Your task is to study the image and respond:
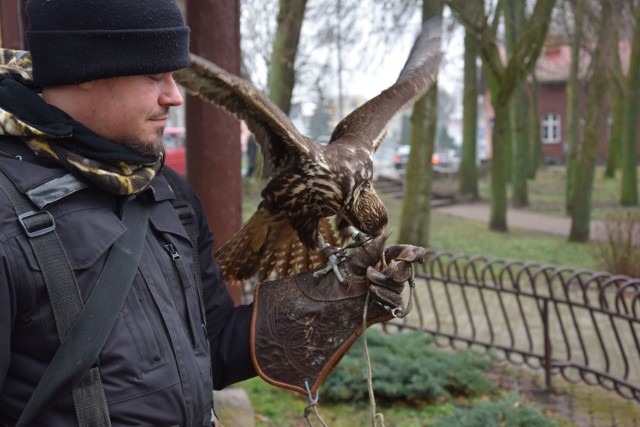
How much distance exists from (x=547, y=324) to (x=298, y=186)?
3485 millimetres

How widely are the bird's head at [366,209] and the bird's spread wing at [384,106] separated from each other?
253mm

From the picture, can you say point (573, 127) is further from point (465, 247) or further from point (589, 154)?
point (465, 247)

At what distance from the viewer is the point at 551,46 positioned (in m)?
20.9

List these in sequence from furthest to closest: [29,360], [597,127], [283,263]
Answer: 1. [597,127]
2. [283,263]
3. [29,360]

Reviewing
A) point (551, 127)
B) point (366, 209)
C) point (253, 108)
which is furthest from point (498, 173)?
point (551, 127)

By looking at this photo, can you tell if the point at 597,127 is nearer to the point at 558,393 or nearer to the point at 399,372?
the point at 558,393

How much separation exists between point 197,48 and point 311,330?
8.37 ft

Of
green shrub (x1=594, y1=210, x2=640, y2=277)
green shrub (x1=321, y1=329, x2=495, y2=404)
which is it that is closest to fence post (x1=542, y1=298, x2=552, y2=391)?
green shrub (x1=321, y1=329, x2=495, y2=404)

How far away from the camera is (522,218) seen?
62.3ft

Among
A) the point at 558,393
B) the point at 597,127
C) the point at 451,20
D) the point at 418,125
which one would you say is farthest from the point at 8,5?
the point at 597,127

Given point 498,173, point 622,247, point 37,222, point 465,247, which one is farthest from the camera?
point 498,173

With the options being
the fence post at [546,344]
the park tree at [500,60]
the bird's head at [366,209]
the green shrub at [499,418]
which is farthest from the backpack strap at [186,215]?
the park tree at [500,60]

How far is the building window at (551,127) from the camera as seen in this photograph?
4603 centimetres

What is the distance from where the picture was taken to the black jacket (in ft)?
4.86
